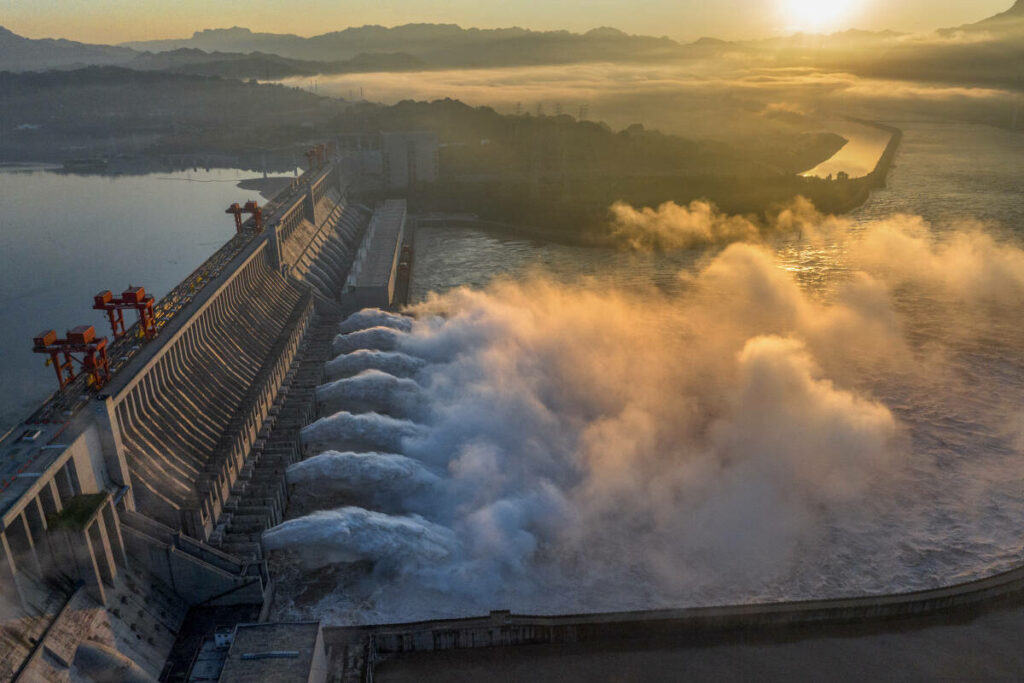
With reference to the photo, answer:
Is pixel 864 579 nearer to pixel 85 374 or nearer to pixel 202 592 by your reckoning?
pixel 202 592

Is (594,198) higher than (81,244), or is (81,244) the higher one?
(594,198)

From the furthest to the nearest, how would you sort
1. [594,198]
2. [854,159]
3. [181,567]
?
[854,159] < [594,198] < [181,567]

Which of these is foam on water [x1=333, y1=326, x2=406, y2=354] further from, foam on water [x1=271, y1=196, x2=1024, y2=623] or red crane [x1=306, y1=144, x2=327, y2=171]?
red crane [x1=306, y1=144, x2=327, y2=171]

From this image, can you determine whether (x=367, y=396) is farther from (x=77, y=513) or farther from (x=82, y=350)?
(x=77, y=513)

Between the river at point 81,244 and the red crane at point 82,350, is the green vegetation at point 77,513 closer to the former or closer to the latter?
the red crane at point 82,350

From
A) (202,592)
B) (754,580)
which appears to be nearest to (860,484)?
(754,580)

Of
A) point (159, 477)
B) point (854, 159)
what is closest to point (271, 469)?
point (159, 477)
